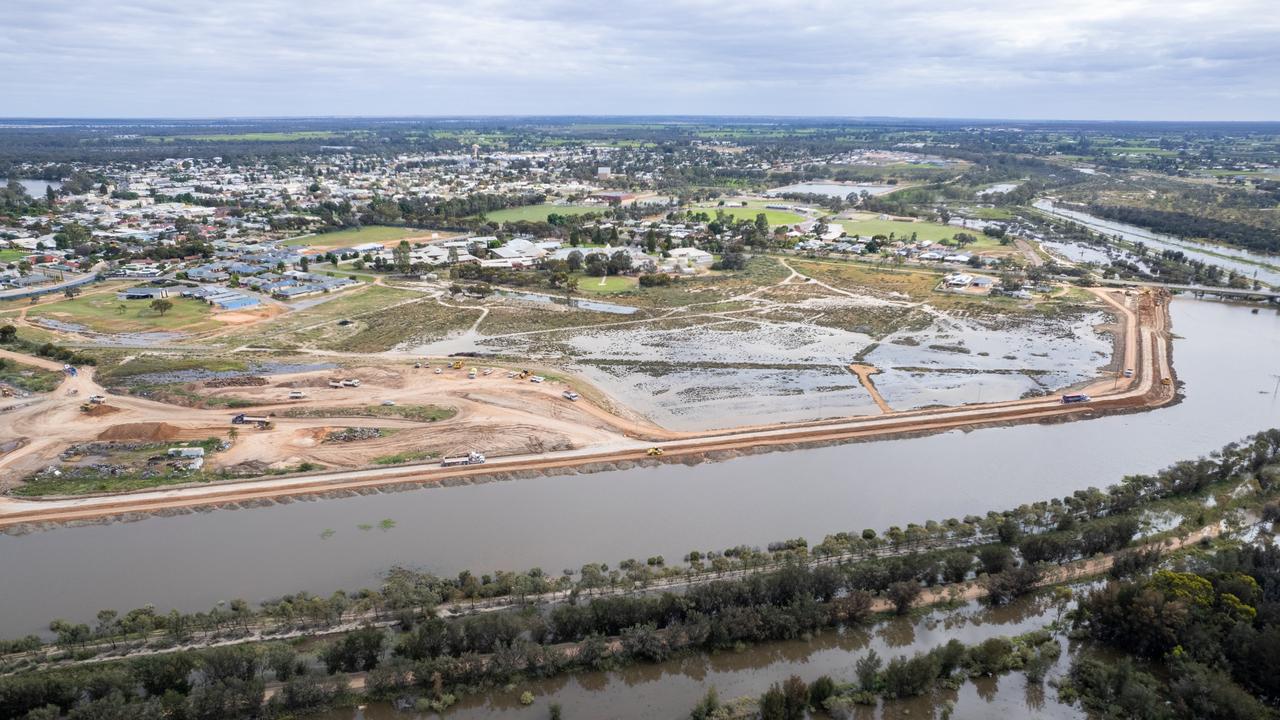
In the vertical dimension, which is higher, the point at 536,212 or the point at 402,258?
the point at 536,212

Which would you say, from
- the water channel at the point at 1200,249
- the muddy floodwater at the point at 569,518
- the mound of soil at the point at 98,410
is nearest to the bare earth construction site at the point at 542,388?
the mound of soil at the point at 98,410

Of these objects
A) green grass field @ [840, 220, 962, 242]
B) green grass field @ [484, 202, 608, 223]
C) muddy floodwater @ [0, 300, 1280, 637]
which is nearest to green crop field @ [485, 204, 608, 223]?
green grass field @ [484, 202, 608, 223]

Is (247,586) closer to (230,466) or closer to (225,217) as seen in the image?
(230,466)

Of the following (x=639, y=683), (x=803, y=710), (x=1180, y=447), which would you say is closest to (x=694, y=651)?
(x=639, y=683)

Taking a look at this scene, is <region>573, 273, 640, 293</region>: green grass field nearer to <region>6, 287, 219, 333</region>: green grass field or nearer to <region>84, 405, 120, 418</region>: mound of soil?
<region>6, 287, 219, 333</region>: green grass field

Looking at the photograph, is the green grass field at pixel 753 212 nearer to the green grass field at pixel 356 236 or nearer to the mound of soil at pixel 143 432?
the green grass field at pixel 356 236

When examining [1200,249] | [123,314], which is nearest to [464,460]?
[123,314]

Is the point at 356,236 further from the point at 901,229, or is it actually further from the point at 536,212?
the point at 901,229
